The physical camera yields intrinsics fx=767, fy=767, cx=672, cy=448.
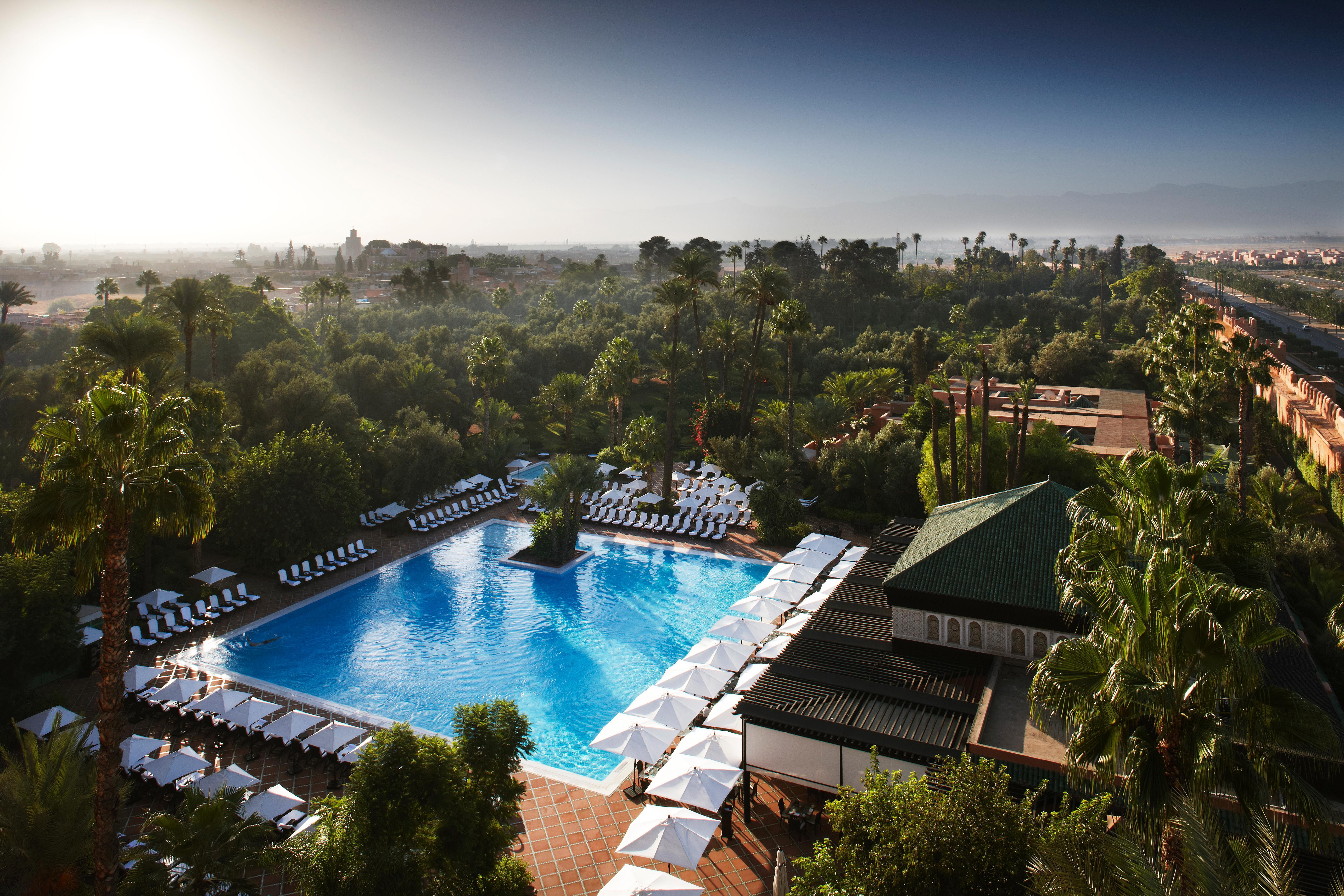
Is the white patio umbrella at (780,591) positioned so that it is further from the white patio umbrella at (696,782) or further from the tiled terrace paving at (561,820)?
the white patio umbrella at (696,782)

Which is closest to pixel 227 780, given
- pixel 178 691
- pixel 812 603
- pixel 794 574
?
pixel 178 691

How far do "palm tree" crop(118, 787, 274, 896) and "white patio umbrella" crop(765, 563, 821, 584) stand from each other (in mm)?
13791

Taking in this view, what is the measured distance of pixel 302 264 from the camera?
191375mm

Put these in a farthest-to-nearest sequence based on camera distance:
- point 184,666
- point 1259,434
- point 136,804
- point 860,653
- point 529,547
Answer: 1. point 1259,434
2. point 529,547
3. point 184,666
4. point 860,653
5. point 136,804

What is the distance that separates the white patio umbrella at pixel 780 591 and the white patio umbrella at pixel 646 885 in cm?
995

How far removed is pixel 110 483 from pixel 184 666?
1102 centimetres

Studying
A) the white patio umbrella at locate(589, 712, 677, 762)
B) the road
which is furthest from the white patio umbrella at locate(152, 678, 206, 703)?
the road

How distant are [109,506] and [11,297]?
53.0m

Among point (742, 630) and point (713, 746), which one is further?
point (742, 630)

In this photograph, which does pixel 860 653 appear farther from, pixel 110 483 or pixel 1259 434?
pixel 1259 434

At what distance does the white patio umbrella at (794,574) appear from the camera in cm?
2083

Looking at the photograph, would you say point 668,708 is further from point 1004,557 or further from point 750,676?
point 1004,557

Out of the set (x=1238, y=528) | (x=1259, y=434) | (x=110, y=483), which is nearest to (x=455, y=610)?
(x=110, y=483)

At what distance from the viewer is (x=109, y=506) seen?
9.38m
